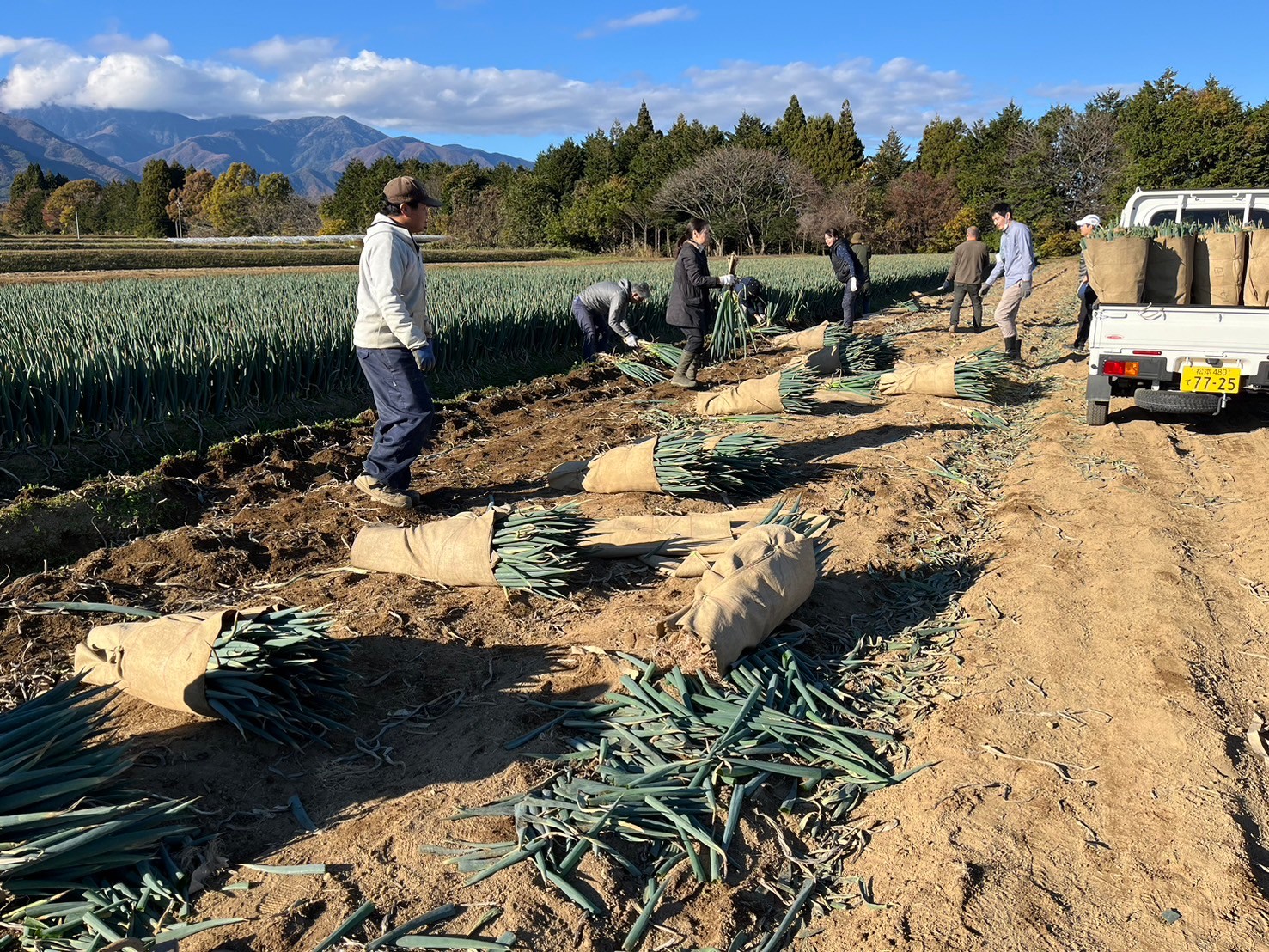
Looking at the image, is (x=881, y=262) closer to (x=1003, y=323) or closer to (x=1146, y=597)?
(x=1003, y=323)

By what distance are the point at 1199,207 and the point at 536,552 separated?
8124mm

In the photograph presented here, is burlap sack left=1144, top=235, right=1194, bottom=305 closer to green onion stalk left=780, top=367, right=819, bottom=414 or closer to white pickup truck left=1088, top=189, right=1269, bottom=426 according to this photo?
white pickup truck left=1088, top=189, right=1269, bottom=426

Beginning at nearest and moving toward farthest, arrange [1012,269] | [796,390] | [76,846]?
[76,846]
[796,390]
[1012,269]

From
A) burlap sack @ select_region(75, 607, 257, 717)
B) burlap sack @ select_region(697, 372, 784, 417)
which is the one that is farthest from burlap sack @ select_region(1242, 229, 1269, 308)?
burlap sack @ select_region(75, 607, 257, 717)

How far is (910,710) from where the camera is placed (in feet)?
9.57

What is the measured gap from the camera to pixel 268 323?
7.44 meters

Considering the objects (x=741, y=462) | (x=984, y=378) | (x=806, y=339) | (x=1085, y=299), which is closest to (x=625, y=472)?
(x=741, y=462)

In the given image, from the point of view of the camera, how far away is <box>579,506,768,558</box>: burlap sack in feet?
12.8

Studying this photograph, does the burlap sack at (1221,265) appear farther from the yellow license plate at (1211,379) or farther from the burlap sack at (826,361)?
the burlap sack at (826,361)

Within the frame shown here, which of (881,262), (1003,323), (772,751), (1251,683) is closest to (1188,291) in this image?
(1003,323)

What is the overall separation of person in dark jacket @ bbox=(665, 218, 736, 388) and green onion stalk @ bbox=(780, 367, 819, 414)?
1.49 metres

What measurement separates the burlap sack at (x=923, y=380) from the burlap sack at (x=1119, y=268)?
133 centimetres

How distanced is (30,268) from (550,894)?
89.8 feet

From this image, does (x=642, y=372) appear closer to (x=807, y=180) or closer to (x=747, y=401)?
(x=747, y=401)
